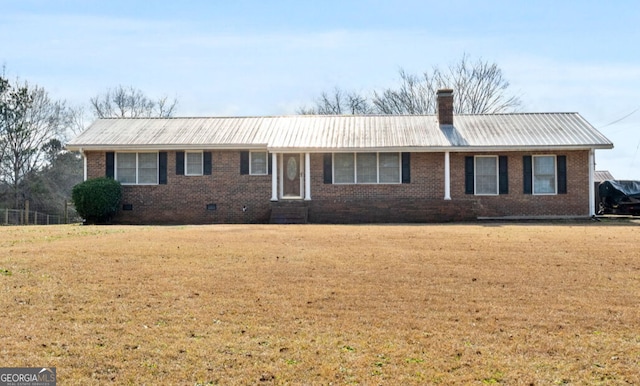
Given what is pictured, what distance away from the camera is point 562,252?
1102cm

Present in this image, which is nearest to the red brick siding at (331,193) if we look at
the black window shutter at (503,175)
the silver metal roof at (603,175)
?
the black window shutter at (503,175)

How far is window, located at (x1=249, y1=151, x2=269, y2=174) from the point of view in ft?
71.1

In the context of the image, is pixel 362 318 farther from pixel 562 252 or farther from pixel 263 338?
pixel 562 252

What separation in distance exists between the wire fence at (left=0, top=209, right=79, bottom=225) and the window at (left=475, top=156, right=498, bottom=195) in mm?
16728

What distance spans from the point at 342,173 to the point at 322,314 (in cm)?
1478

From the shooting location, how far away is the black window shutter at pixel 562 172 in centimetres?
2145

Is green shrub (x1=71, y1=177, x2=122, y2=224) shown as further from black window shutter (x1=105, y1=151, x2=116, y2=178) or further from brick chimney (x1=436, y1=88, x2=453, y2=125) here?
brick chimney (x1=436, y1=88, x2=453, y2=125)

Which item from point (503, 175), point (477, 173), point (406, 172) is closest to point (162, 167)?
point (406, 172)

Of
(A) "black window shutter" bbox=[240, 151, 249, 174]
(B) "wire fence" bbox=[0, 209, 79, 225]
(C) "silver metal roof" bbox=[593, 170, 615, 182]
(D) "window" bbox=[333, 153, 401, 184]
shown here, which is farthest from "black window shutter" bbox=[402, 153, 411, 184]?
(C) "silver metal roof" bbox=[593, 170, 615, 182]

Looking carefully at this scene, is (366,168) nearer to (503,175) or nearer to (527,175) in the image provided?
(503,175)

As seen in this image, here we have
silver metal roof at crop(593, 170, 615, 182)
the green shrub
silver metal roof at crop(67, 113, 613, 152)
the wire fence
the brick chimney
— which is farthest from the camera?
silver metal roof at crop(593, 170, 615, 182)

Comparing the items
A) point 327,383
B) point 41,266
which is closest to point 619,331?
point 327,383

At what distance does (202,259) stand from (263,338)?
4.19 m

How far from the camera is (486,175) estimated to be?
21.6 meters
